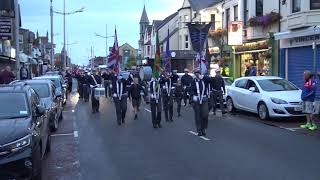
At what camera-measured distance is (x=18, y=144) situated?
7.54 metres

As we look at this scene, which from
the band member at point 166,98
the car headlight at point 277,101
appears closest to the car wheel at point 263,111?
the car headlight at point 277,101

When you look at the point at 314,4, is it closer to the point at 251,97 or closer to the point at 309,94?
the point at 251,97

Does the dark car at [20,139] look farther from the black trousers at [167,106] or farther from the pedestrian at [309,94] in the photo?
the black trousers at [167,106]

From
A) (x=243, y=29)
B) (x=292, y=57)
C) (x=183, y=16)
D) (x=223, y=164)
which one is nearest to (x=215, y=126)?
(x=223, y=164)

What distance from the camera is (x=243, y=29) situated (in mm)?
33125

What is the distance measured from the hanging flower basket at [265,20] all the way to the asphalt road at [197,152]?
40.2 ft

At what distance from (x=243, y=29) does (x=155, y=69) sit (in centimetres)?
1543

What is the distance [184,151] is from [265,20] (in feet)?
63.7

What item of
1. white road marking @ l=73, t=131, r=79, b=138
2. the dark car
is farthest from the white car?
the dark car

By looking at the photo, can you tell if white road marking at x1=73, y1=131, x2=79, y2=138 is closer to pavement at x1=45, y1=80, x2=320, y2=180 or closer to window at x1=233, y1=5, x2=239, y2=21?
pavement at x1=45, y1=80, x2=320, y2=180

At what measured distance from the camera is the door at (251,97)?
1853 cm

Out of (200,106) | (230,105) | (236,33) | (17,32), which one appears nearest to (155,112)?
(200,106)

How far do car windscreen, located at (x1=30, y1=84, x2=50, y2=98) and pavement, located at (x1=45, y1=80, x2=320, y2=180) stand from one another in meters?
1.15

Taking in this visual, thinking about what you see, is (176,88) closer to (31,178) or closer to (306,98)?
(306,98)
